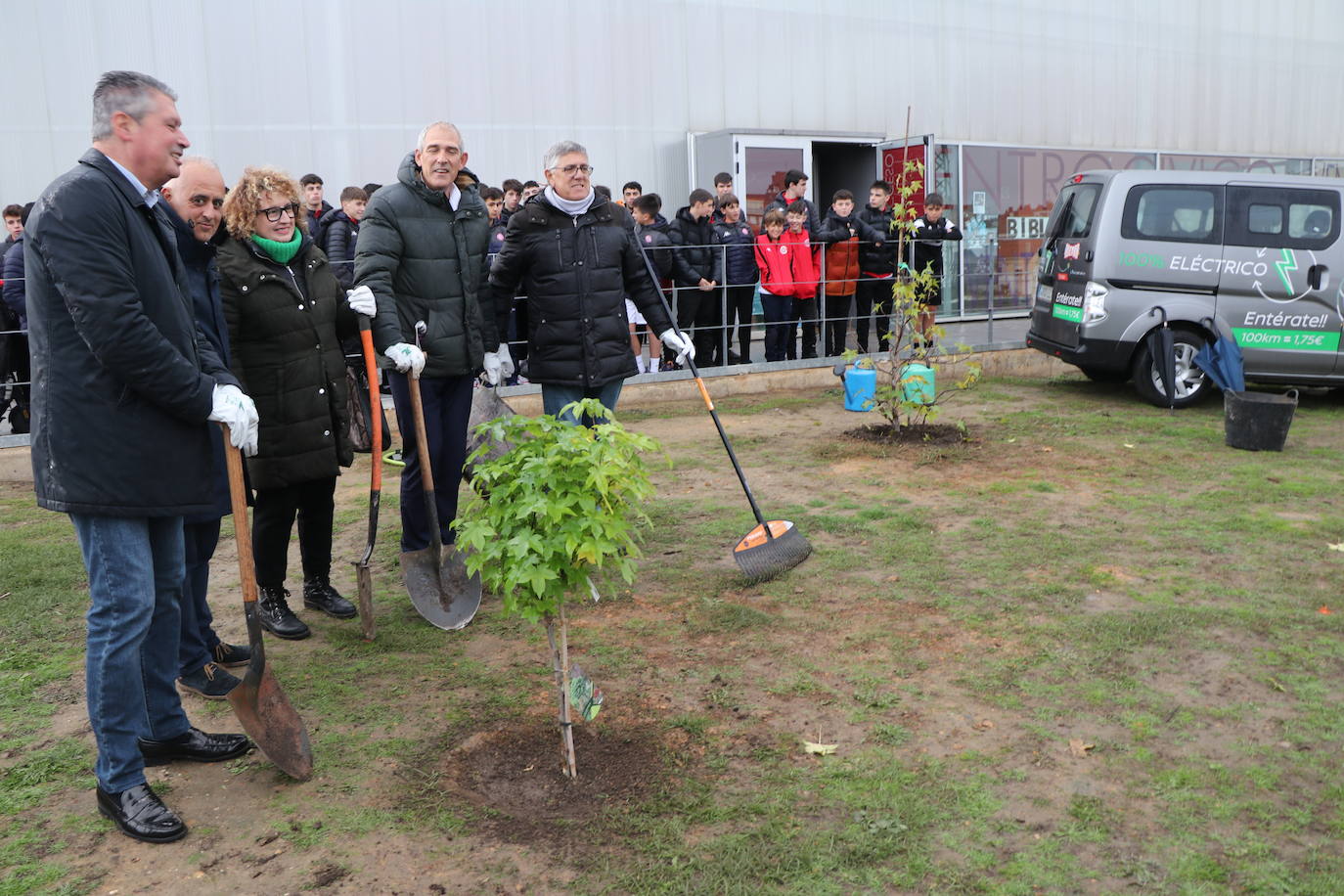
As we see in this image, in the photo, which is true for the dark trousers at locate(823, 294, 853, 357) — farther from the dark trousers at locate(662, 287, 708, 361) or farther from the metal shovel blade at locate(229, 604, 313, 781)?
the metal shovel blade at locate(229, 604, 313, 781)

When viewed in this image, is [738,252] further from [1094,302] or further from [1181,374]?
[1181,374]

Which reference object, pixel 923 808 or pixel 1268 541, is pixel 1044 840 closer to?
pixel 923 808

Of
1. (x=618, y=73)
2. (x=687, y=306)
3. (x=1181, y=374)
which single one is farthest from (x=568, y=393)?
(x=618, y=73)

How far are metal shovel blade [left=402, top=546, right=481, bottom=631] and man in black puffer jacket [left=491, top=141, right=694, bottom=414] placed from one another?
104cm

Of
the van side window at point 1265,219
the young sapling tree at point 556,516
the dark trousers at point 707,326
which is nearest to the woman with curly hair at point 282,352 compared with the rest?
the young sapling tree at point 556,516

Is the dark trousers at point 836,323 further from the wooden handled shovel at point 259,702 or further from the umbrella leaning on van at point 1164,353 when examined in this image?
the wooden handled shovel at point 259,702

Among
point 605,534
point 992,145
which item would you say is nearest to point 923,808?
point 605,534

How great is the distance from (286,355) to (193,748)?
1.57m

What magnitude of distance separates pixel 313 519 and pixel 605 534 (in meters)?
2.10

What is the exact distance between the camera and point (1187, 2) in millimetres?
18625

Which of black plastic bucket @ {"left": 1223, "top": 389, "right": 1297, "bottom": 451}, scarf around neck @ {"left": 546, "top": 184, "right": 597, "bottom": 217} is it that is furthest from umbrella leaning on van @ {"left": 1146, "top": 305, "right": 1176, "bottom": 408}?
scarf around neck @ {"left": 546, "top": 184, "right": 597, "bottom": 217}

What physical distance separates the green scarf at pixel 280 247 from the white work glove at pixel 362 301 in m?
Answer: 0.27

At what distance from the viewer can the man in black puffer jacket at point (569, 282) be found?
5.16m

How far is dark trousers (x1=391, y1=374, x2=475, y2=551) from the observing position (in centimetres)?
482
